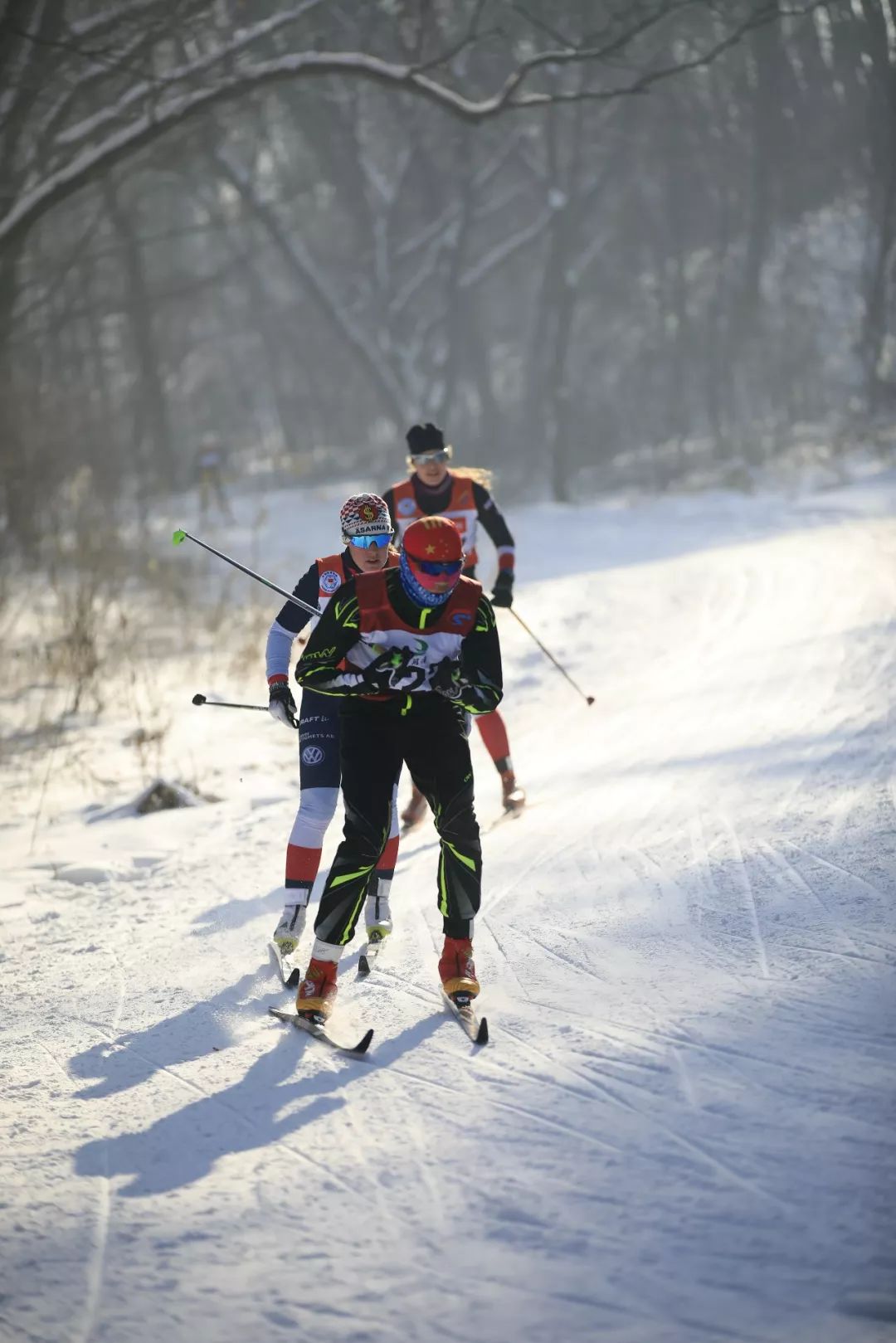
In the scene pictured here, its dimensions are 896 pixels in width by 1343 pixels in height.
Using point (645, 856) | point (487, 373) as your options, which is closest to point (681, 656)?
point (645, 856)

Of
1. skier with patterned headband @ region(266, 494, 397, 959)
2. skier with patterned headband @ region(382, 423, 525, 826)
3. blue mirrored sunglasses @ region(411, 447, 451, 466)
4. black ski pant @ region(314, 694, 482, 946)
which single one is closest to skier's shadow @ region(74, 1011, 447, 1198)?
black ski pant @ region(314, 694, 482, 946)

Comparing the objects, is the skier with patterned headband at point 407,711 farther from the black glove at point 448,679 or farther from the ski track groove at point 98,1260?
the ski track groove at point 98,1260

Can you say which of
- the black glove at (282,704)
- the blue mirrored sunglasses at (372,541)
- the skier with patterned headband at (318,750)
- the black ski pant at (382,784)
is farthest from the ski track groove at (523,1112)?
the blue mirrored sunglasses at (372,541)

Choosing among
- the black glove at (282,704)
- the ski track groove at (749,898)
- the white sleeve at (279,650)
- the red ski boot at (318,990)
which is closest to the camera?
the red ski boot at (318,990)

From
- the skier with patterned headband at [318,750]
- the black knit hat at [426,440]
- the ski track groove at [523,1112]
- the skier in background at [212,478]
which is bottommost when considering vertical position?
the ski track groove at [523,1112]

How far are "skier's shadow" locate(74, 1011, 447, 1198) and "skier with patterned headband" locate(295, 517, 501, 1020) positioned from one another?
37cm

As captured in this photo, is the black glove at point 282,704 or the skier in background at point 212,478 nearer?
the black glove at point 282,704

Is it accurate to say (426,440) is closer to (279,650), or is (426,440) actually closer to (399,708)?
(279,650)

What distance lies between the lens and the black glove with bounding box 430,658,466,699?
4.32 m

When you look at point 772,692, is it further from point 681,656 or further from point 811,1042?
point 811,1042

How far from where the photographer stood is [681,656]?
10523 mm

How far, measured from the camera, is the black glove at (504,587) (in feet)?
23.6

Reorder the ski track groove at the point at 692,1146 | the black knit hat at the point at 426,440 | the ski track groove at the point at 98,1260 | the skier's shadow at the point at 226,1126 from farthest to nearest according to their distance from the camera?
the black knit hat at the point at 426,440, the skier's shadow at the point at 226,1126, the ski track groove at the point at 692,1146, the ski track groove at the point at 98,1260

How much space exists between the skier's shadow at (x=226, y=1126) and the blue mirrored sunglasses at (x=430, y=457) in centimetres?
353
